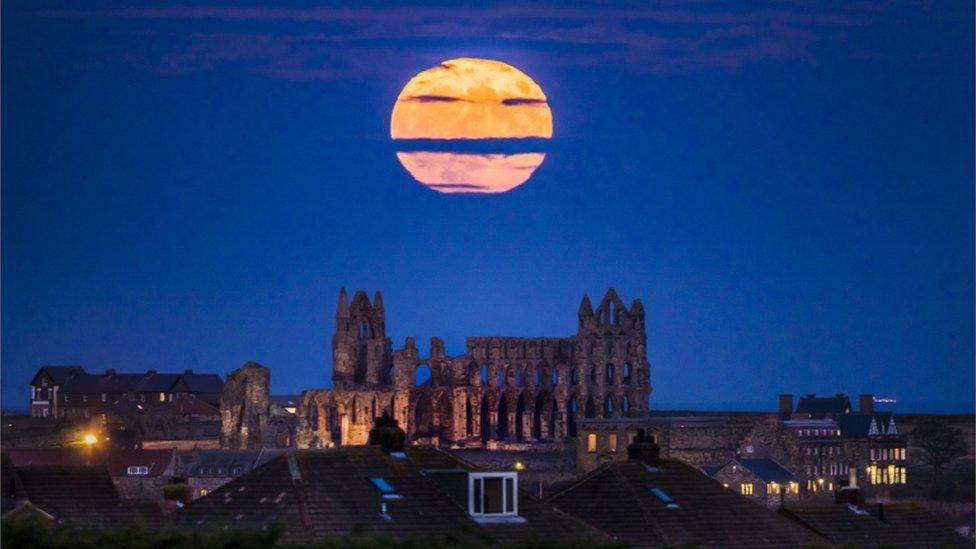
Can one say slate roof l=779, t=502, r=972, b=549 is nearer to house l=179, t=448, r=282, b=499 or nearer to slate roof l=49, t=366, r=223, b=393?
house l=179, t=448, r=282, b=499

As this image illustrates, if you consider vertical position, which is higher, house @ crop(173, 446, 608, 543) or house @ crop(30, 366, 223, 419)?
house @ crop(30, 366, 223, 419)

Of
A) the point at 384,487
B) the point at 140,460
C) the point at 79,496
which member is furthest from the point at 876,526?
the point at 140,460

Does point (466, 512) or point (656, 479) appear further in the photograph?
point (656, 479)

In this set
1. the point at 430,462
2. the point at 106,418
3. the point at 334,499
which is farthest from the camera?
the point at 106,418

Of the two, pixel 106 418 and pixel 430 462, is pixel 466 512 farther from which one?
pixel 106 418

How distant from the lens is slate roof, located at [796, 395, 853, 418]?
544ft

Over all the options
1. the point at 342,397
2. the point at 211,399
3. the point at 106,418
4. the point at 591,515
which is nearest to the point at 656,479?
the point at 591,515

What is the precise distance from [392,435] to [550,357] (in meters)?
118

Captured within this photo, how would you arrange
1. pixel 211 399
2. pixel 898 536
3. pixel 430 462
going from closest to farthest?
1. pixel 430 462
2. pixel 898 536
3. pixel 211 399

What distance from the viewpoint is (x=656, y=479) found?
46969 mm

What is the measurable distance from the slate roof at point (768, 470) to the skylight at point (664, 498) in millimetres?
84610

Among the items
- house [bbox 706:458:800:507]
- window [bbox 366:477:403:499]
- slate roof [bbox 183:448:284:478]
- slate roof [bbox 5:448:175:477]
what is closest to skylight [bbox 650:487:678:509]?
window [bbox 366:477:403:499]

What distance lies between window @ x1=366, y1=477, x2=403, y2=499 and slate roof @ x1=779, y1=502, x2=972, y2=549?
10.5 metres

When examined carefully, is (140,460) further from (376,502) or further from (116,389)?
(376,502)
